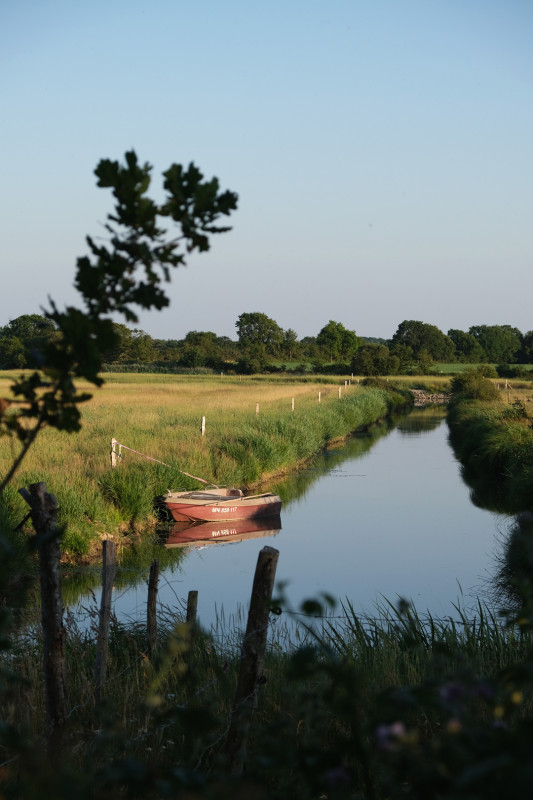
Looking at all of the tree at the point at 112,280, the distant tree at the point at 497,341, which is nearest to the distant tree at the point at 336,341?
the distant tree at the point at 497,341

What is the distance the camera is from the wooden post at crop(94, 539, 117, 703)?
4.52m

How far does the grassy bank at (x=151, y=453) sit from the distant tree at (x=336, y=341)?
8351 centimetres

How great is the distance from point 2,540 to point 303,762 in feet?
2.62

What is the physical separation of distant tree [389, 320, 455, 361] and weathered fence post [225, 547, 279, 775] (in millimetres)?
113753

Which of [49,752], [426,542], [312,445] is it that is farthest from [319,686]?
[312,445]

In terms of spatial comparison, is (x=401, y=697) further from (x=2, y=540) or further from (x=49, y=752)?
(x=49, y=752)

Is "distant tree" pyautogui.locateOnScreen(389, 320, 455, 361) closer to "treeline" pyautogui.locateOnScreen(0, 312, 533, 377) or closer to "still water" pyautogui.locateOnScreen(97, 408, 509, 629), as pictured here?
"treeline" pyautogui.locateOnScreen(0, 312, 533, 377)

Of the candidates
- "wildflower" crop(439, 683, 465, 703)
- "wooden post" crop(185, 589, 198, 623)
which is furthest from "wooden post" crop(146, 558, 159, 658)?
"wildflower" crop(439, 683, 465, 703)

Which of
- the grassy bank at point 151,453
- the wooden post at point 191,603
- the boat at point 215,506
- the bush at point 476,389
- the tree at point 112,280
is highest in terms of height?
the tree at point 112,280

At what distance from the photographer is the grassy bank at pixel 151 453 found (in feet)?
44.6

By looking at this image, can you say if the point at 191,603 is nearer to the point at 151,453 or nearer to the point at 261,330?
the point at 151,453

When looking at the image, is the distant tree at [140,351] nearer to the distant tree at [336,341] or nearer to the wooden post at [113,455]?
the distant tree at [336,341]

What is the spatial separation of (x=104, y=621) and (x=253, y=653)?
2.11m

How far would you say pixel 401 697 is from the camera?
4.66 feet
